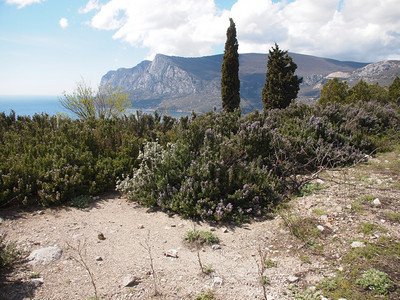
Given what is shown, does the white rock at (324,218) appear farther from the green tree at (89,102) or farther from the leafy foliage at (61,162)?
the green tree at (89,102)

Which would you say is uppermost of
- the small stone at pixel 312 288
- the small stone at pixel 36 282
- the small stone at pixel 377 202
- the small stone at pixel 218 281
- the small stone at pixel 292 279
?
the small stone at pixel 377 202

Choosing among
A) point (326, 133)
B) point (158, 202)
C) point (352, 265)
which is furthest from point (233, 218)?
point (326, 133)

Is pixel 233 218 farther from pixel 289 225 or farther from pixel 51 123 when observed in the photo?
pixel 51 123

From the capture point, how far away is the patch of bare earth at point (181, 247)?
3.02m

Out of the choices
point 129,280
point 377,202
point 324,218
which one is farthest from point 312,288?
point 377,202

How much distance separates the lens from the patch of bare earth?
9.92ft

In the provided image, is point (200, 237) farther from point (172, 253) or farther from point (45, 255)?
point (45, 255)

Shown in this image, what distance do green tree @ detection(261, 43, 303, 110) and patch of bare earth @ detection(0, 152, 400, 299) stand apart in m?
21.6

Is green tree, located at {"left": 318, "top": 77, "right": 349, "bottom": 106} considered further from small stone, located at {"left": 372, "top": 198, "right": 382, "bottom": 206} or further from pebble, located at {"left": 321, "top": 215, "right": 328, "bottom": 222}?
pebble, located at {"left": 321, "top": 215, "right": 328, "bottom": 222}

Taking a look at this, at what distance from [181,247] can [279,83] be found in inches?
974

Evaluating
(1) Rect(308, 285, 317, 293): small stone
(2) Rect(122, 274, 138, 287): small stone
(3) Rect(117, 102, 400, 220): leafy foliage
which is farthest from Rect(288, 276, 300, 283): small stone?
(2) Rect(122, 274, 138, 287): small stone

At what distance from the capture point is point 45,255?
358 cm

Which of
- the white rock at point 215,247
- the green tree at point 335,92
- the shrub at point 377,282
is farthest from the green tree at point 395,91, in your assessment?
the white rock at point 215,247

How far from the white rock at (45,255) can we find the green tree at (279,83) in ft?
80.6
